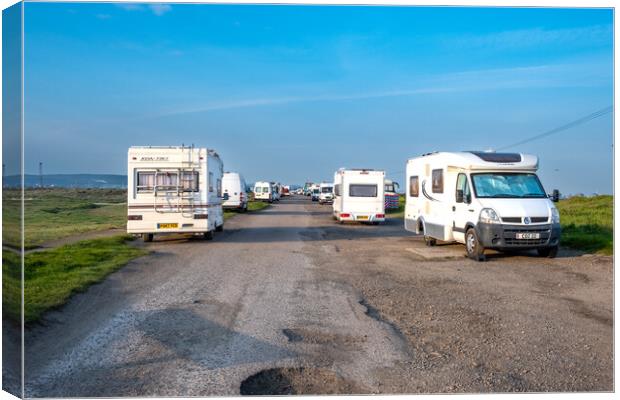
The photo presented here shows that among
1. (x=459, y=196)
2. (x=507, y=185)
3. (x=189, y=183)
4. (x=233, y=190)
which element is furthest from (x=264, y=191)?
(x=507, y=185)

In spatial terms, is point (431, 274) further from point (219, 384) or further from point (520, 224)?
point (219, 384)

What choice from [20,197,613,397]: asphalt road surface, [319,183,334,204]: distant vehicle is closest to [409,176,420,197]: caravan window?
[20,197,613,397]: asphalt road surface

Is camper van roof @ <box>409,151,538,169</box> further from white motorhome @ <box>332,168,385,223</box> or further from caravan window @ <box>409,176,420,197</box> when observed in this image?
white motorhome @ <box>332,168,385,223</box>

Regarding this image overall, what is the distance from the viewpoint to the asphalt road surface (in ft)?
17.3

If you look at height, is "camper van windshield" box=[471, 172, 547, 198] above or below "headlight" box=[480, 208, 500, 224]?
above

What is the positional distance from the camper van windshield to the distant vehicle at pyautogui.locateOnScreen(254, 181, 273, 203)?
45319 millimetres

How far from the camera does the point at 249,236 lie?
2073cm

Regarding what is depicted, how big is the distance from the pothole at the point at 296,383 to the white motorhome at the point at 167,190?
41.7 feet

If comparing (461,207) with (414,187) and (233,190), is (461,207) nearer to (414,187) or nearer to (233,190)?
(414,187)

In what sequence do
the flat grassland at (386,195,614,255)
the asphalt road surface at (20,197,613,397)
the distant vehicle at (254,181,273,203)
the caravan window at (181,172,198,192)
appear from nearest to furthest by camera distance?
the asphalt road surface at (20,197,613,397), the flat grassland at (386,195,614,255), the caravan window at (181,172,198,192), the distant vehicle at (254,181,273,203)

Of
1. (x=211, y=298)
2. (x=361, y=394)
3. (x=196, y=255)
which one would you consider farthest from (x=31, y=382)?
(x=196, y=255)

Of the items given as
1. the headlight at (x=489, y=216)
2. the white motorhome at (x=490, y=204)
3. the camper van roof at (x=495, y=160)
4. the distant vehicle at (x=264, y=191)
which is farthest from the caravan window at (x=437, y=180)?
the distant vehicle at (x=264, y=191)

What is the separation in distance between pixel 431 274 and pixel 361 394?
723cm

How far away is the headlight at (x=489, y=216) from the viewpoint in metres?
13.7
